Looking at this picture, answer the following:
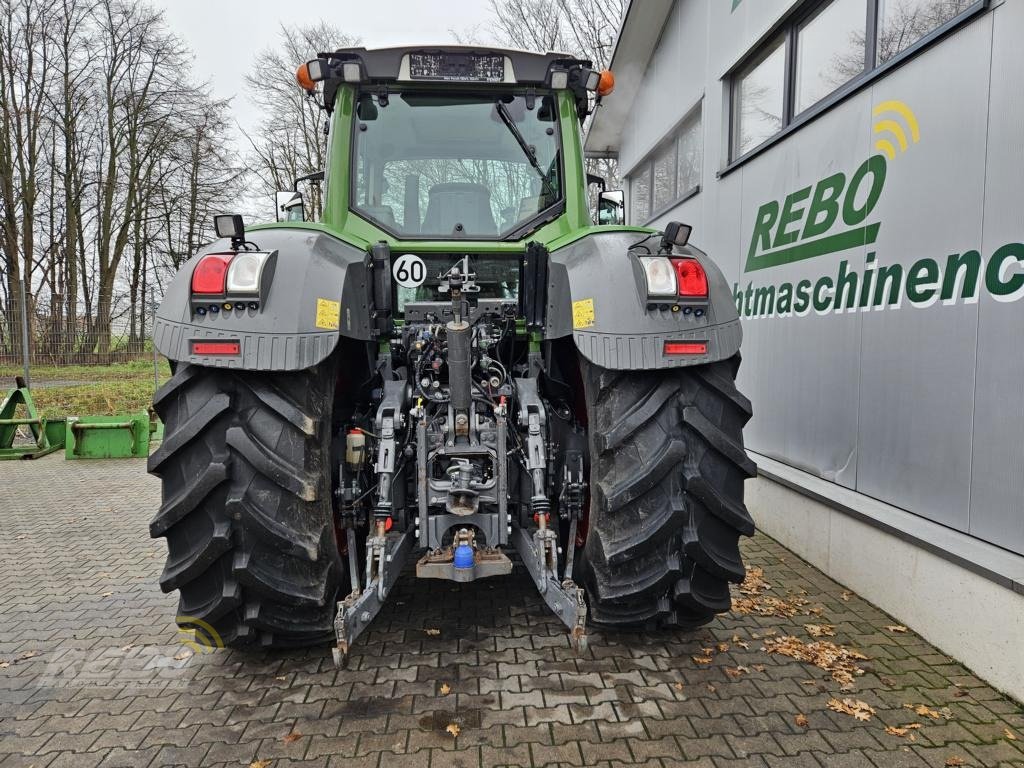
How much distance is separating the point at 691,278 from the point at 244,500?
1.86 metres

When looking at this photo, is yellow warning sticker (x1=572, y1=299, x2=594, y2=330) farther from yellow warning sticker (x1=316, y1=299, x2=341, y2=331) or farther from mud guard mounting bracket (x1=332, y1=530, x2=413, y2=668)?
mud guard mounting bracket (x1=332, y1=530, x2=413, y2=668)

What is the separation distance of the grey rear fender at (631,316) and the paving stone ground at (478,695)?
1.33 m

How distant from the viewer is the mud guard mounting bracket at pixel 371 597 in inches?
91.7

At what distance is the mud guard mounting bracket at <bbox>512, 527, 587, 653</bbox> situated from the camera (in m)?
2.34

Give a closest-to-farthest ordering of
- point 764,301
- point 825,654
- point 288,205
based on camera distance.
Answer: point 825,654, point 288,205, point 764,301

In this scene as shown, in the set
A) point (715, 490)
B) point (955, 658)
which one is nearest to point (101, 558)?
point (715, 490)

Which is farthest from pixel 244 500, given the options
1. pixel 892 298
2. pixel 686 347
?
pixel 892 298

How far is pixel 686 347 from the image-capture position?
2.49 meters

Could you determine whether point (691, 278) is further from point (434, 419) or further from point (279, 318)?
point (279, 318)

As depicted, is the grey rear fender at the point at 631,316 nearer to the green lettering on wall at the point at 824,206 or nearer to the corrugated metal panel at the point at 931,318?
the corrugated metal panel at the point at 931,318

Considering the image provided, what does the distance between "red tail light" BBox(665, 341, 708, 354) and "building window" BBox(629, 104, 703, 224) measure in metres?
5.08

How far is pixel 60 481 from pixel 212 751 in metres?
6.03

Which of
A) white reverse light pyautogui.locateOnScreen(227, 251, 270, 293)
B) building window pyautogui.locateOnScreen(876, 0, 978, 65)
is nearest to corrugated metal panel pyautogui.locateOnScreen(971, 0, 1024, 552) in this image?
building window pyautogui.locateOnScreen(876, 0, 978, 65)

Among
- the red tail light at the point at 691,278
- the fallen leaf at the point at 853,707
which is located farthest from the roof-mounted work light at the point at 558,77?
the fallen leaf at the point at 853,707
